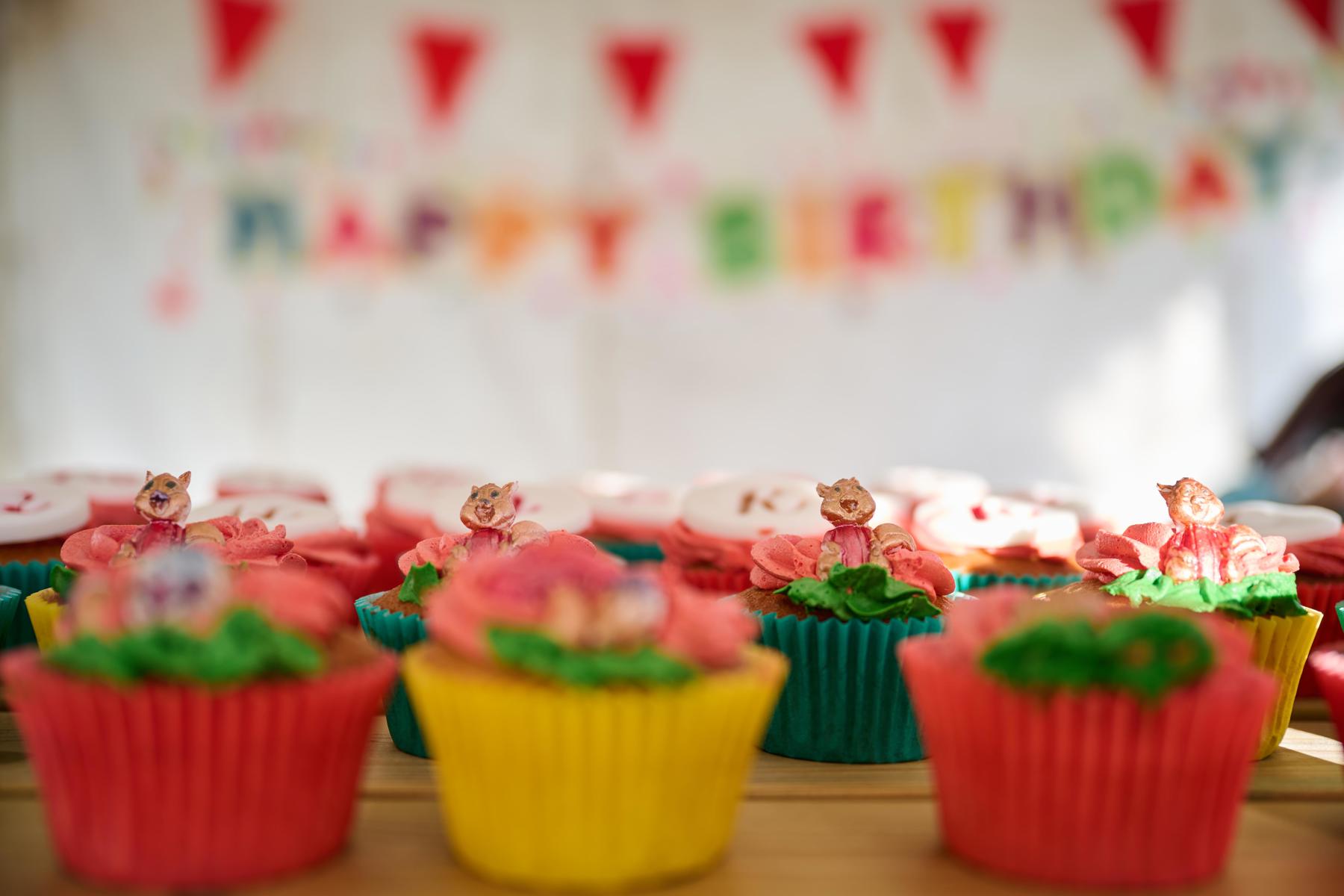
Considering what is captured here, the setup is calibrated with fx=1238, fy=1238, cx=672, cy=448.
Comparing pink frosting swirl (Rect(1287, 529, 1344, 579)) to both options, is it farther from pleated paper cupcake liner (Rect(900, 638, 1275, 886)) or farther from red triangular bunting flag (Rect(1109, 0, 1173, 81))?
red triangular bunting flag (Rect(1109, 0, 1173, 81))

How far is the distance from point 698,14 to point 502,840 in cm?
538

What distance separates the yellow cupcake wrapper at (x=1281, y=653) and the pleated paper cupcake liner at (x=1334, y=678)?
0.18m

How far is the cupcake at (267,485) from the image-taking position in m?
3.34

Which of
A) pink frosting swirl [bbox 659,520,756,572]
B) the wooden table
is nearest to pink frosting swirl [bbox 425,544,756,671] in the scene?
the wooden table

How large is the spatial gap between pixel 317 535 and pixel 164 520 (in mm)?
549

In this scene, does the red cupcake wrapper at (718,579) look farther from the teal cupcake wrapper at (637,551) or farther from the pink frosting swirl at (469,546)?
the pink frosting swirl at (469,546)

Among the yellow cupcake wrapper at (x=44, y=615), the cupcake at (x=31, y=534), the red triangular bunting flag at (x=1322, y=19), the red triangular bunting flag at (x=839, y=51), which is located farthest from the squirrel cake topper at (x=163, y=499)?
the red triangular bunting flag at (x=1322, y=19)

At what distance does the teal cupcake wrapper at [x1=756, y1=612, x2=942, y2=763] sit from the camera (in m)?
2.07

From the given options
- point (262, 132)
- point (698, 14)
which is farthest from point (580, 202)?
point (262, 132)

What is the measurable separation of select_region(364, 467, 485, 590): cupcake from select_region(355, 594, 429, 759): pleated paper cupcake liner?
0.50 m

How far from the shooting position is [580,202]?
6.25m

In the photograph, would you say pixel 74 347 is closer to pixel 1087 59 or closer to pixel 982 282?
pixel 982 282

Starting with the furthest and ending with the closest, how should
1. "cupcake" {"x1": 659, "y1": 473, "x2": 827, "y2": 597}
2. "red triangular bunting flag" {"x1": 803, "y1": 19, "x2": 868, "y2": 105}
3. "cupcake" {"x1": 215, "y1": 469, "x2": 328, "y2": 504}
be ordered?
1. "red triangular bunting flag" {"x1": 803, "y1": 19, "x2": 868, "y2": 105}
2. "cupcake" {"x1": 215, "y1": 469, "x2": 328, "y2": 504}
3. "cupcake" {"x1": 659, "y1": 473, "x2": 827, "y2": 597}

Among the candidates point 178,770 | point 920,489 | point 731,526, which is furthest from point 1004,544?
point 178,770
